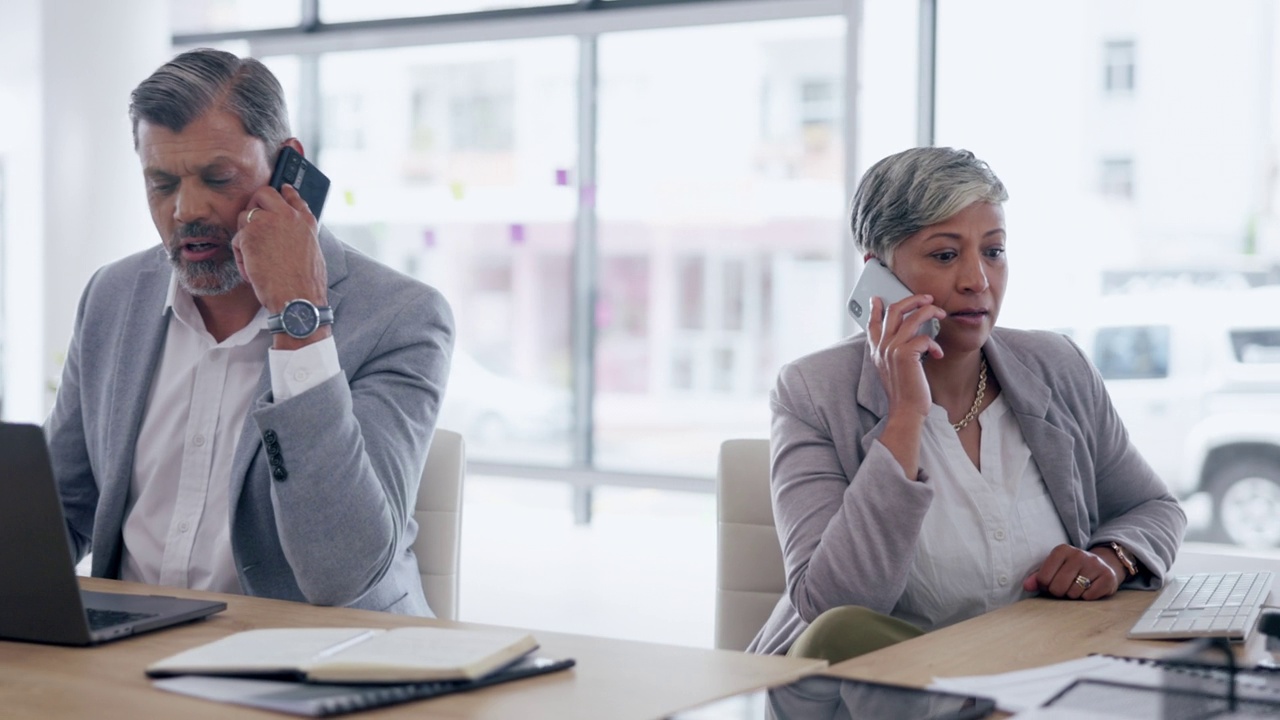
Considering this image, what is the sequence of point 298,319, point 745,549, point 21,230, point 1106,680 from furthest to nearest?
point 21,230 < point 745,549 < point 298,319 < point 1106,680

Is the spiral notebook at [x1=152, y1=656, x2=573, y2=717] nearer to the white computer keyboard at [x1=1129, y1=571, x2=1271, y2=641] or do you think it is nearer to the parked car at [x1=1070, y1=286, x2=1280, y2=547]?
the white computer keyboard at [x1=1129, y1=571, x2=1271, y2=641]

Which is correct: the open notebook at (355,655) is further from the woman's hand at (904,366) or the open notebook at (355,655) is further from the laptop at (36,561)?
the woman's hand at (904,366)

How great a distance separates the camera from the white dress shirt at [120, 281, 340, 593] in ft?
6.28

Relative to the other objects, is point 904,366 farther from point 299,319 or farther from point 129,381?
point 129,381

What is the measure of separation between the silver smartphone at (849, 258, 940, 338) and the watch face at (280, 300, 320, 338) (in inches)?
33.5

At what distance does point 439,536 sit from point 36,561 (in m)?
0.86

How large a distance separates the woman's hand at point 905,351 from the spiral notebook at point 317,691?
2.92 ft

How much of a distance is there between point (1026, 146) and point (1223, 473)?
5.31ft

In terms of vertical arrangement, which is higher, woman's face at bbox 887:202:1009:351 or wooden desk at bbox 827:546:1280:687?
woman's face at bbox 887:202:1009:351

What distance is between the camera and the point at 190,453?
1.94 meters

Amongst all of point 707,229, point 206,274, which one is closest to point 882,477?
point 206,274

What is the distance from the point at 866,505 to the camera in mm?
1840

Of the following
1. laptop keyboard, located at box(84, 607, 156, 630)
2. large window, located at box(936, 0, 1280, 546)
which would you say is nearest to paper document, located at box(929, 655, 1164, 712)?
laptop keyboard, located at box(84, 607, 156, 630)

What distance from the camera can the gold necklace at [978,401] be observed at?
6.88ft
